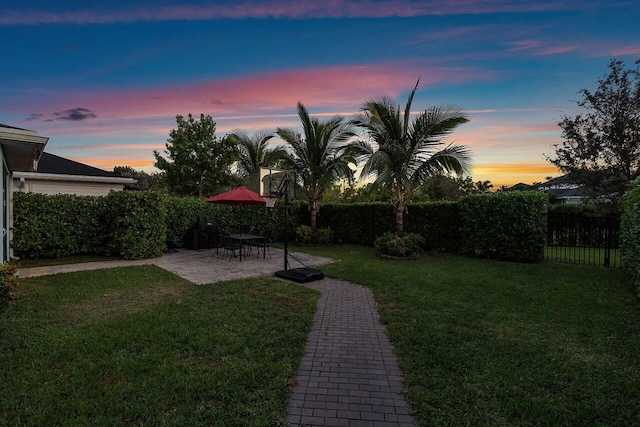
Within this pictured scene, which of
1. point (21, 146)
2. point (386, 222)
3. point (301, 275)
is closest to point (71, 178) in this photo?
point (21, 146)

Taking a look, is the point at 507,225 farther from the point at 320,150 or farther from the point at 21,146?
the point at 21,146

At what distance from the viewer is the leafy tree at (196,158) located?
27922mm

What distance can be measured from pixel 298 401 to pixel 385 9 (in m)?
9.42

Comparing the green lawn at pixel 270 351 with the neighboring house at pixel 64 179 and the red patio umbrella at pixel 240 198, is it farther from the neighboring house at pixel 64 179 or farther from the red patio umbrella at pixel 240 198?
the neighboring house at pixel 64 179

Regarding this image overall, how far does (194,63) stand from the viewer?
10242 millimetres

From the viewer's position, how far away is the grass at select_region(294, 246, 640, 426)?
2584mm

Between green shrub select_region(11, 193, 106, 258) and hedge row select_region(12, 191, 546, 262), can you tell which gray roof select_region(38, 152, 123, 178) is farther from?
hedge row select_region(12, 191, 546, 262)

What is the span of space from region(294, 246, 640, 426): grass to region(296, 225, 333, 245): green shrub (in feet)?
20.2

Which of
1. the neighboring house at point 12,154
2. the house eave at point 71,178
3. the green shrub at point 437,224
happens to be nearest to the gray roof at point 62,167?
the house eave at point 71,178

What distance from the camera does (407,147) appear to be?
10828 mm

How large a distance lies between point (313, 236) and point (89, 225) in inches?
324

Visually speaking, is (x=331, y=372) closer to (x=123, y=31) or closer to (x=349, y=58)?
(x=349, y=58)

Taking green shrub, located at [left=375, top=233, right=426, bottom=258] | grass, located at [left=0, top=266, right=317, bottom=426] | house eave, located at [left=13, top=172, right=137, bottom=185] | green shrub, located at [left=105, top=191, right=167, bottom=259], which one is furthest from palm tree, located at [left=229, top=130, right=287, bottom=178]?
grass, located at [left=0, top=266, right=317, bottom=426]

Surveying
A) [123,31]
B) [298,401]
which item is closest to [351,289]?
[298,401]
